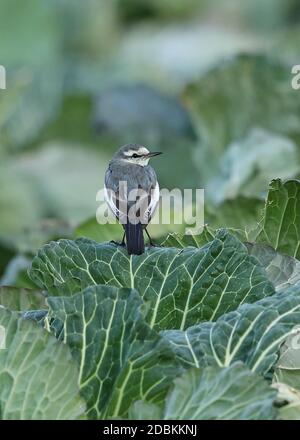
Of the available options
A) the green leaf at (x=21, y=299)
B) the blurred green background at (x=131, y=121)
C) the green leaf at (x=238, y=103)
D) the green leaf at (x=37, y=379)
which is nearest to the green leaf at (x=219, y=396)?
the green leaf at (x=37, y=379)

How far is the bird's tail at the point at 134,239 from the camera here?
2.54 m

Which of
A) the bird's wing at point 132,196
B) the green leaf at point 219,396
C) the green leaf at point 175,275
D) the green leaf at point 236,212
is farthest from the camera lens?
the green leaf at point 236,212

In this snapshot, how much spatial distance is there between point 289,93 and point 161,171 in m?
0.91

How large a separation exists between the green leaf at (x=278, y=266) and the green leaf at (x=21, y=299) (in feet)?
1.78

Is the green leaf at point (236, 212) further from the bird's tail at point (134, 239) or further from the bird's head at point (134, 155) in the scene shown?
the bird's tail at point (134, 239)

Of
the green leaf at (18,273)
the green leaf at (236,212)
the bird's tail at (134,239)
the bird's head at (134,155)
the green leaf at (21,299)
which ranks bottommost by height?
the green leaf at (18,273)

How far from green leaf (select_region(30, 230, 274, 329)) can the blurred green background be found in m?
1.15

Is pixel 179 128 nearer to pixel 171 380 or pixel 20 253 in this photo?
pixel 20 253

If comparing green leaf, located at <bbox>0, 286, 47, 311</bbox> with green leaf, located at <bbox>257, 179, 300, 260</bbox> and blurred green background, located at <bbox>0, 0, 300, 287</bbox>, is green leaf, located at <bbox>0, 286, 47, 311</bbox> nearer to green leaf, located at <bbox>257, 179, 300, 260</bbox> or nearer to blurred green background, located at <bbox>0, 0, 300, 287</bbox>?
green leaf, located at <bbox>257, 179, 300, 260</bbox>

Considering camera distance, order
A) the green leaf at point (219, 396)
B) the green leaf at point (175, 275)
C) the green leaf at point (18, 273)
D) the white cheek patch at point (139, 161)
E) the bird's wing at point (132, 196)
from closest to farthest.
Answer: the green leaf at point (219, 396) → the green leaf at point (175, 275) → the bird's wing at point (132, 196) → the white cheek patch at point (139, 161) → the green leaf at point (18, 273)

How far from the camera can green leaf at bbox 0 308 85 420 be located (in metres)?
2.10

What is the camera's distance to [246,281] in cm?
243
